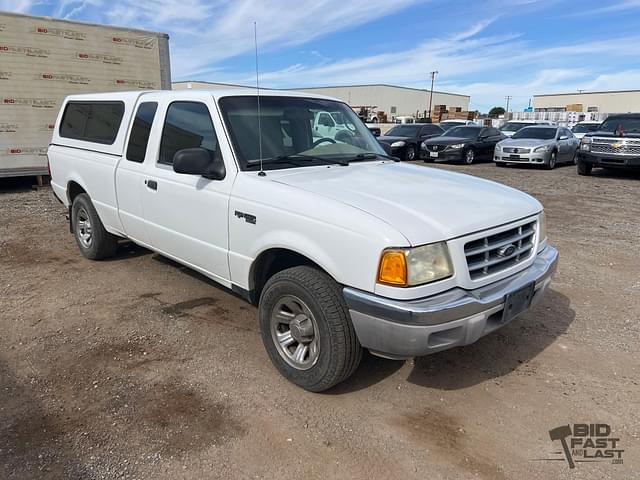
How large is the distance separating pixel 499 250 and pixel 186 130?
262 centimetres

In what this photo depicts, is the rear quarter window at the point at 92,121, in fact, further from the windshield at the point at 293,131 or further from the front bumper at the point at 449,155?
the front bumper at the point at 449,155

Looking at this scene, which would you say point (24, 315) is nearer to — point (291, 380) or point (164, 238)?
point (164, 238)

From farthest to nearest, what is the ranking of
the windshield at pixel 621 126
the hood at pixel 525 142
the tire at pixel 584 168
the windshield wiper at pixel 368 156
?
the hood at pixel 525 142 → the tire at pixel 584 168 → the windshield at pixel 621 126 → the windshield wiper at pixel 368 156

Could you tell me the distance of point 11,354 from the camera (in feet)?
11.8

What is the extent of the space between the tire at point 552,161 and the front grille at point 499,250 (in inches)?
560

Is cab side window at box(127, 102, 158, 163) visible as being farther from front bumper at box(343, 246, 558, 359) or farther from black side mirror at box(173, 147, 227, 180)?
front bumper at box(343, 246, 558, 359)

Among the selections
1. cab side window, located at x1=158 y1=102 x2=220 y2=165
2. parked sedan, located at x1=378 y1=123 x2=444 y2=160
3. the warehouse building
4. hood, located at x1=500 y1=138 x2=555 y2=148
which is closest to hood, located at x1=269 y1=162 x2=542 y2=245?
cab side window, located at x1=158 y1=102 x2=220 y2=165

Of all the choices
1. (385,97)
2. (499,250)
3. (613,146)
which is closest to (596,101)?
(385,97)

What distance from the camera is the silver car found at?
15.7 meters

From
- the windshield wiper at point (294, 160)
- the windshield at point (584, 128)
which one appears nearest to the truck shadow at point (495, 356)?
the windshield wiper at point (294, 160)

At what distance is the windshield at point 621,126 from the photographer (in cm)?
1350

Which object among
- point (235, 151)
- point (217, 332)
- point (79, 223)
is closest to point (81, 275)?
point (79, 223)

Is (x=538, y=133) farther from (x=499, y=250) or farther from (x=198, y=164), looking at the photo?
(x=198, y=164)

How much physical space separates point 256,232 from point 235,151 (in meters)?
0.67
